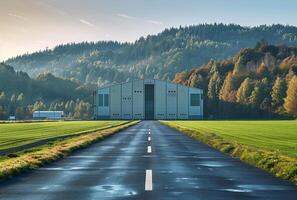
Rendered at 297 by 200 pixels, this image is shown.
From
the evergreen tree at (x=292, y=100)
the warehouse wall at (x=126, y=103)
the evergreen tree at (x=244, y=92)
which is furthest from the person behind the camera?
the evergreen tree at (x=244, y=92)

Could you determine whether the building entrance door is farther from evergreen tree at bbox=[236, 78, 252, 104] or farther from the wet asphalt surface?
the wet asphalt surface

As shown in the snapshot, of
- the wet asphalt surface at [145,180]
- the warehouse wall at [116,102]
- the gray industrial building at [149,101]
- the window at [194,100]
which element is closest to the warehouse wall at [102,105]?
the gray industrial building at [149,101]

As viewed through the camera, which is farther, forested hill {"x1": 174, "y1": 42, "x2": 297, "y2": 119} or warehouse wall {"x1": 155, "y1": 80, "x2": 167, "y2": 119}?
forested hill {"x1": 174, "y1": 42, "x2": 297, "y2": 119}

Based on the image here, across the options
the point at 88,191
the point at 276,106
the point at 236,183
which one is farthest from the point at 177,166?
the point at 276,106

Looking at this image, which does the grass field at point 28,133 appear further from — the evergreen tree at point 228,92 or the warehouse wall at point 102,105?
the evergreen tree at point 228,92

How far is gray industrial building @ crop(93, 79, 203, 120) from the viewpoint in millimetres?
153875

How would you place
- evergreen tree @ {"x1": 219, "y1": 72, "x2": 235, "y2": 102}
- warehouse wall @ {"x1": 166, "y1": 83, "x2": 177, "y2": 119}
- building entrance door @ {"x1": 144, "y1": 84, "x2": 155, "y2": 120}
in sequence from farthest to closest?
evergreen tree @ {"x1": 219, "y1": 72, "x2": 235, "y2": 102} → building entrance door @ {"x1": 144, "y1": 84, "x2": 155, "y2": 120} → warehouse wall @ {"x1": 166, "y1": 83, "x2": 177, "y2": 119}

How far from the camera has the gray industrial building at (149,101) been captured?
154m

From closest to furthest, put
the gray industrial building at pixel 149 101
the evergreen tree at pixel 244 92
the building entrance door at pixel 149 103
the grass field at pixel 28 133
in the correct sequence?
the grass field at pixel 28 133
the gray industrial building at pixel 149 101
the building entrance door at pixel 149 103
the evergreen tree at pixel 244 92

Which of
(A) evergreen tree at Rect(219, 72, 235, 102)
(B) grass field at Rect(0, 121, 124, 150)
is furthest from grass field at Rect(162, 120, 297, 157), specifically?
(A) evergreen tree at Rect(219, 72, 235, 102)

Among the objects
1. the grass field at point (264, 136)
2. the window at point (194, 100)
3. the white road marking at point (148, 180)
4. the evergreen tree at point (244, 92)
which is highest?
the evergreen tree at point (244, 92)

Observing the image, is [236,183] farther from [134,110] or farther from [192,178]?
[134,110]

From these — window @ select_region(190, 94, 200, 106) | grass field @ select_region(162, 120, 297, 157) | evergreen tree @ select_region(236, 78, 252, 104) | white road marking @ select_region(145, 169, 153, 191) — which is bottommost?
grass field @ select_region(162, 120, 297, 157)

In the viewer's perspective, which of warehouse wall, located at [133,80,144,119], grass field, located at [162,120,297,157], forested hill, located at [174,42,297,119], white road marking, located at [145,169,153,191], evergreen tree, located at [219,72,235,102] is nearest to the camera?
white road marking, located at [145,169,153,191]
